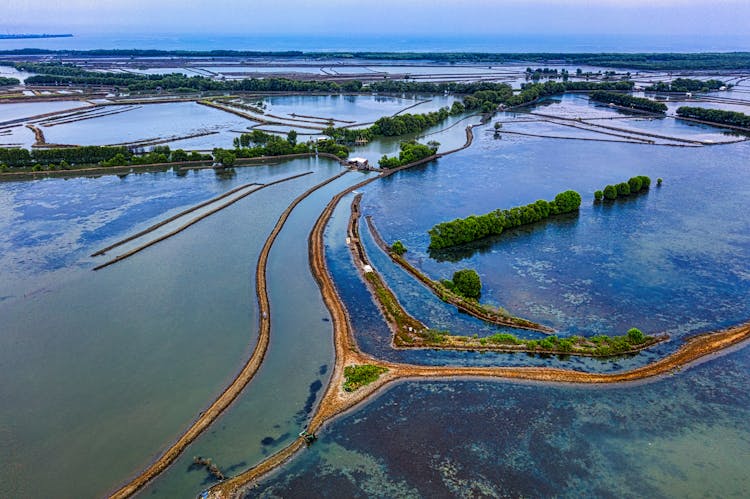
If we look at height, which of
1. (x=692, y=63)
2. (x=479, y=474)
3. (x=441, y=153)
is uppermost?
(x=692, y=63)

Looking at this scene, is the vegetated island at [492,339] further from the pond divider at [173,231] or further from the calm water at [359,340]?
the pond divider at [173,231]

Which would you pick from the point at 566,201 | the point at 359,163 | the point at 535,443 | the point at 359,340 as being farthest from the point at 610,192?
the point at 535,443

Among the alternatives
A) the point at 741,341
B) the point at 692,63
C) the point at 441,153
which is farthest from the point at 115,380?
the point at 692,63

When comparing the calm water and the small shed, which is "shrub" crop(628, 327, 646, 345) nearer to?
the calm water

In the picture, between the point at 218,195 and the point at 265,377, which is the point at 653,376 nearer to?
the point at 265,377

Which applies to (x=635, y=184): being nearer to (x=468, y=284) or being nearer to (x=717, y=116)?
(x=468, y=284)

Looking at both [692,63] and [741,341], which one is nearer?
[741,341]
